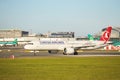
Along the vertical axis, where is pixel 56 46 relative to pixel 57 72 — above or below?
above

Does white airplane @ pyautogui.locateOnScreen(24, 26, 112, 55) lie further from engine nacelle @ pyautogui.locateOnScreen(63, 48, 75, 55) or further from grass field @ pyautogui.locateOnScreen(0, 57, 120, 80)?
grass field @ pyautogui.locateOnScreen(0, 57, 120, 80)

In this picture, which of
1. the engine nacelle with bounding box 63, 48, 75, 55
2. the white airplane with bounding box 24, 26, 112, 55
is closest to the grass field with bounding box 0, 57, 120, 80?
the engine nacelle with bounding box 63, 48, 75, 55

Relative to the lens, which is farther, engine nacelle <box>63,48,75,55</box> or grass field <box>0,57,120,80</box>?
engine nacelle <box>63,48,75,55</box>

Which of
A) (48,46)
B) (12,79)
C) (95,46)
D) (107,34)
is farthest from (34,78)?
(107,34)

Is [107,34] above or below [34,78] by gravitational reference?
above

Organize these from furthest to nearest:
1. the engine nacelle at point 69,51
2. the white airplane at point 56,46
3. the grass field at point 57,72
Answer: the white airplane at point 56,46
the engine nacelle at point 69,51
the grass field at point 57,72

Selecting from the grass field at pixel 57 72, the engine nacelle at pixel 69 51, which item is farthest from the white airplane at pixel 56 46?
the grass field at pixel 57 72

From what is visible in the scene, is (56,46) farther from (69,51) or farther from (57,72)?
(57,72)

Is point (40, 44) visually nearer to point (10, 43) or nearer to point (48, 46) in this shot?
point (48, 46)

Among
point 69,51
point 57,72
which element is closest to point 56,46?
point 69,51

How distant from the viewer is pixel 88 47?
7388 centimetres

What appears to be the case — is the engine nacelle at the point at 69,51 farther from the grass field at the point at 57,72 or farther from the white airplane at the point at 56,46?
the grass field at the point at 57,72

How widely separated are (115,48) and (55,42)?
35.7 metres

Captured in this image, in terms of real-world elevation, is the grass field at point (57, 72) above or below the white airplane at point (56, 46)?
below
